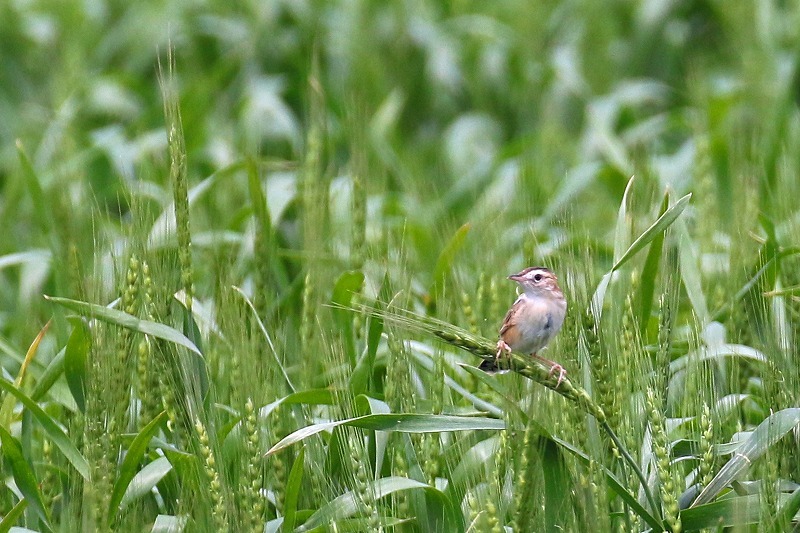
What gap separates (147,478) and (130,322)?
368 millimetres

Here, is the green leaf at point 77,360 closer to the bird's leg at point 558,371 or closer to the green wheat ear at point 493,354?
the green wheat ear at point 493,354

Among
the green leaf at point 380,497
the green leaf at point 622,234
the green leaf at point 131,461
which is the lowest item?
the green leaf at point 380,497

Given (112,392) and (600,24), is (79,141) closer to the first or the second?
(600,24)

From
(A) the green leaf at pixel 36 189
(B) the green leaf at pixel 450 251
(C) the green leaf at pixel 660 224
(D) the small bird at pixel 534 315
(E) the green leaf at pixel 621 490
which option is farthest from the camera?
(A) the green leaf at pixel 36 189

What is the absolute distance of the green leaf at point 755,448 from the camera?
194 centimetres

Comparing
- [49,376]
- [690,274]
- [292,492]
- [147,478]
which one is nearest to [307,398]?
[292,492]

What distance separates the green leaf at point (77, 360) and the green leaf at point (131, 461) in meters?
0.17

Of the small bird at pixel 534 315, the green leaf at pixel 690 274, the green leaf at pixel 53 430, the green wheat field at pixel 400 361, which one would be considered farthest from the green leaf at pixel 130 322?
the green leaf at pixel 690 274

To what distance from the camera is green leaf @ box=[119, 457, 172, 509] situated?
2180mm

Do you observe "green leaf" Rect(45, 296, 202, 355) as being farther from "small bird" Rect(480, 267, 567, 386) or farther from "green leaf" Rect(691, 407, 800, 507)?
"green leaf" Rect(691, 407, 800, 507)

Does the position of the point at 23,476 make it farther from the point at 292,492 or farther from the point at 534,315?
the point at 534,315

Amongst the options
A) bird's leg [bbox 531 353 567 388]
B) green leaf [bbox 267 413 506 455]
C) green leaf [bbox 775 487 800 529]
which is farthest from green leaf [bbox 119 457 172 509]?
green leaf [bbox 775 487 800 529]

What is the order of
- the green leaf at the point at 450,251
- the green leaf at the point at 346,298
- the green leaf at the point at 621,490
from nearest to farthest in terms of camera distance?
the green leaf at the point at 621,490 < the green leaf at the point at 346,298 < the green leaf at the point at 450,251

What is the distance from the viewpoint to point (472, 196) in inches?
196
